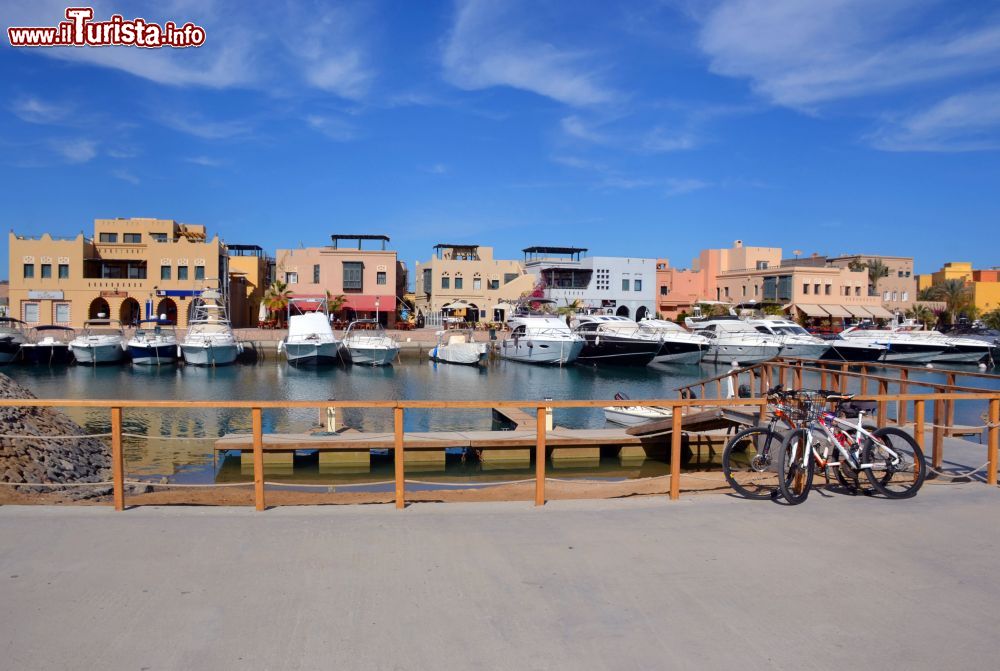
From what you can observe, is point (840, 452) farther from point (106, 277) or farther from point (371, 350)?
point (106, 277)

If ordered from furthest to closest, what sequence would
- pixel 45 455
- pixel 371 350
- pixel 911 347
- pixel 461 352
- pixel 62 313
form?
1. pixel 62 313
2. pixel 911 347
3. pixel 461 352
4. pixel 371 350
5. pixel 45 455

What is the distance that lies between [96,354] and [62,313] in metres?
13.8

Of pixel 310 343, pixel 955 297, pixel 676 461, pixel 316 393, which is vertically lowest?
pixel 316 393

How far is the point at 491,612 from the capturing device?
4305 millimetres

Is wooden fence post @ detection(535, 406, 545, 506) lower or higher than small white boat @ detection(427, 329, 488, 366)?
higher

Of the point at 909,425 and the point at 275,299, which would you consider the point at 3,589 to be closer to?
the point at 909,425

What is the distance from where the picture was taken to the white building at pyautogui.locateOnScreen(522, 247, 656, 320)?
70.6m

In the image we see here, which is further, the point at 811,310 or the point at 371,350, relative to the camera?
the point at 811,310

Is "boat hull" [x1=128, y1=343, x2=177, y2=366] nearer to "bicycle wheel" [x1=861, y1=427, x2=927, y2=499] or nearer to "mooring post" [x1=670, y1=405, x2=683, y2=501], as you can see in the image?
"mooring post" [x1=670, y1=405, x2=683, y2=501]

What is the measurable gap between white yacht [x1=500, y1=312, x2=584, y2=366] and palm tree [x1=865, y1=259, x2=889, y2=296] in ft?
154

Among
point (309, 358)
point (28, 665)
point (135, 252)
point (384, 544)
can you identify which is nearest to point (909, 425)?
point (384, 544)

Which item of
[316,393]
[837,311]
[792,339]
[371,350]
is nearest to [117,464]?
[316,393]

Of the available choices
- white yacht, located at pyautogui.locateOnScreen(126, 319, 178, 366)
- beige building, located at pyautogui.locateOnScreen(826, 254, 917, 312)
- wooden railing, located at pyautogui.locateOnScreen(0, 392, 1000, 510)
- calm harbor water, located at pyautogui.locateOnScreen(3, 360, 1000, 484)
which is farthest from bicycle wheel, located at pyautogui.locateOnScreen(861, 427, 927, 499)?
beige building, located at pyautogui.locateOnScreen(826, 254, 917, 312)

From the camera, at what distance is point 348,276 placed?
6500 centimetres
